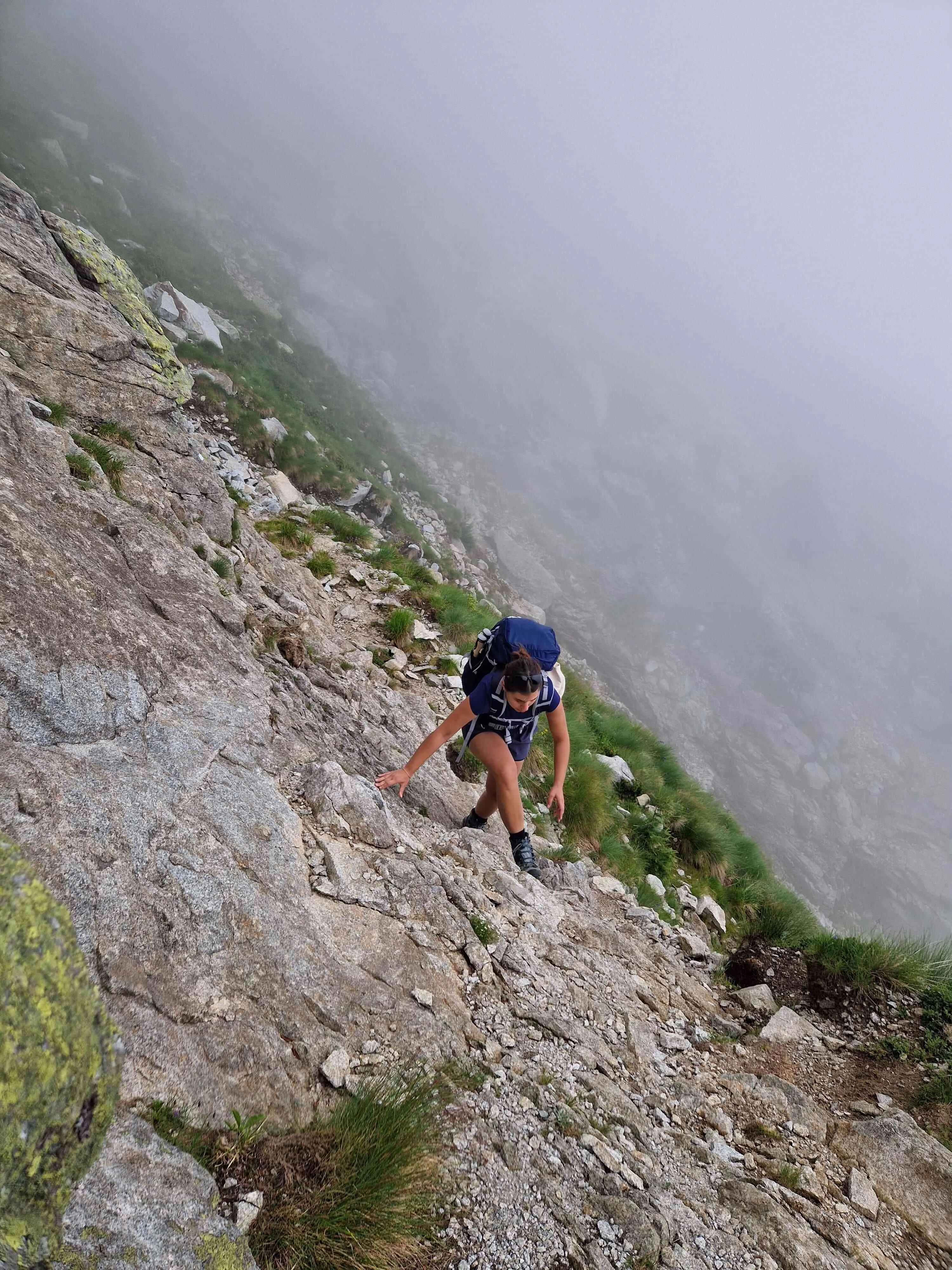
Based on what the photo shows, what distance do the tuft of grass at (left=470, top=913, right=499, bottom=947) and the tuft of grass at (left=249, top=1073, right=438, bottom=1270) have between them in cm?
158

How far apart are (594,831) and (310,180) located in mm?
100624

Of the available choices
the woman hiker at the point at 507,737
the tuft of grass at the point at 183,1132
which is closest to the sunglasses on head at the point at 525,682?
the woman hiker at the point at 507,737

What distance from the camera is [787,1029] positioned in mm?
4617

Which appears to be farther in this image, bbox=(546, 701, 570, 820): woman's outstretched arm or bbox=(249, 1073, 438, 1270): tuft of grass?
bbox=(546, 701, 570, 820): woman's outstretched arm

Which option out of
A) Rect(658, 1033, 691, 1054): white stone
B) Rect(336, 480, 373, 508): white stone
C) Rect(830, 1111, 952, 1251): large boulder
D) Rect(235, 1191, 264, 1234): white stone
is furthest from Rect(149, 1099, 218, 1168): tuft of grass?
Rect(336, 480, 373, 508): white stone

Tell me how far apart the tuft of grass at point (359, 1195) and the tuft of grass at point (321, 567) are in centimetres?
775

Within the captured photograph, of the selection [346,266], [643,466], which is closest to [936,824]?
[643,466]

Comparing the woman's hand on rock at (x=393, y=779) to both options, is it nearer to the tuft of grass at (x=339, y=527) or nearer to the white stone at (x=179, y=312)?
the tuft of grass at (x=339, y=527)

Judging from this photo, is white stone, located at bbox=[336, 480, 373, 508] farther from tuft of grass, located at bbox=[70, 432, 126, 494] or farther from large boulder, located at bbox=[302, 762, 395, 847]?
large boulder, located at bbox=[302, 762, 395, 847]

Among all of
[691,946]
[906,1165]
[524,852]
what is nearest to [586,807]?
[691,946]

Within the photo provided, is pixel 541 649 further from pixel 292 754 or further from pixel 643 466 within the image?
pixel 643 466

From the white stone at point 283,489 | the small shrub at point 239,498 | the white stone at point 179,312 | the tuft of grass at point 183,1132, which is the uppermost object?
the tuft of grass at point 183,1132

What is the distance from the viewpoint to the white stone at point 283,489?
1182 cm

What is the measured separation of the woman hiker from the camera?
14.5 ft
